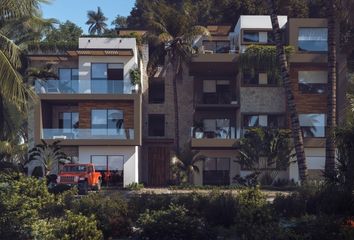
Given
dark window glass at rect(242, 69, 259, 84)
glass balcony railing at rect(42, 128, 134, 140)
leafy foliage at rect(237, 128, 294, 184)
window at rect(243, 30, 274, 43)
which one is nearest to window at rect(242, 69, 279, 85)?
dark window glass at rect(242, 69, 259, 84)

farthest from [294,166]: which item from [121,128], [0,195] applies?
[0,195]

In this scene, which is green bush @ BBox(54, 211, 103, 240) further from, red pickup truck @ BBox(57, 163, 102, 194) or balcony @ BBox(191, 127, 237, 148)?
balcony @ BBox(191, 127, 237, 148)

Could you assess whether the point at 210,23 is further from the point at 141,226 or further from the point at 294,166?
the point at 141,226

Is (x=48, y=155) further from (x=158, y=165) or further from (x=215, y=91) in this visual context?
(x=215, y=91)

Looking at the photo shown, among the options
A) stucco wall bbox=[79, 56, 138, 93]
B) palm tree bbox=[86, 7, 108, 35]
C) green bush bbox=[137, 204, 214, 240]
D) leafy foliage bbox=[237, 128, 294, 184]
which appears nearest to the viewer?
green bush bbox=[137, 204, 214, 240]

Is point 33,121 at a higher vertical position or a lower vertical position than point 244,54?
lower

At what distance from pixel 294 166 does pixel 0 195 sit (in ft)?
99.9

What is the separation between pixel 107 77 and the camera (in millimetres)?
45062

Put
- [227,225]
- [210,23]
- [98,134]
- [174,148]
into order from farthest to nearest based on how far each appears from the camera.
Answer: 1. [210,23]
2. [174,148]
3. [98,134]
4. [227,225]

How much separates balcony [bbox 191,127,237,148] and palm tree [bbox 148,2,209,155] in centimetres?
154

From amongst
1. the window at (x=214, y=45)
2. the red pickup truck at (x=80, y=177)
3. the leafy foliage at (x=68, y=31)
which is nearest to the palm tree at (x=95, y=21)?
the leafy foliage at (x=68, y=31)

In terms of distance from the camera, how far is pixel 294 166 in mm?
43000

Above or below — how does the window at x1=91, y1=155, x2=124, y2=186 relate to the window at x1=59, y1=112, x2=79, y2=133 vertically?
→ below

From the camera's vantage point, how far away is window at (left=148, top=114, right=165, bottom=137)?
1932 inches
